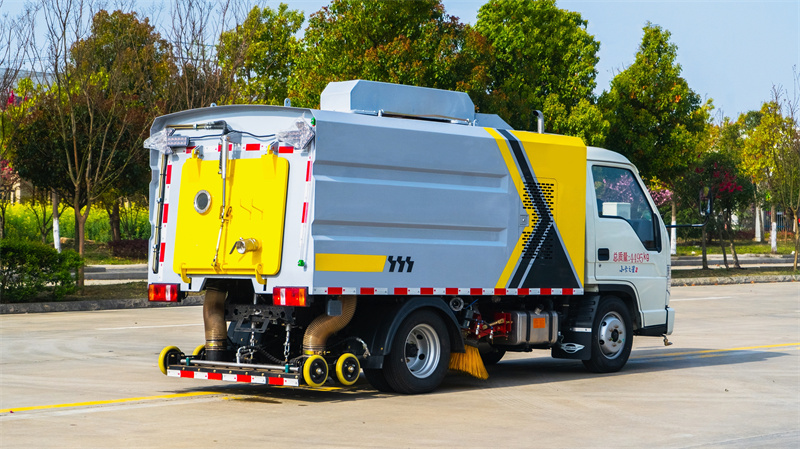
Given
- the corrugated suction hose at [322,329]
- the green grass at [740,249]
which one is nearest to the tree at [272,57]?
the green grass at [740,249]

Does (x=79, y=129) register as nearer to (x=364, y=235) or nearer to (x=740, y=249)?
(x=364, y=235)

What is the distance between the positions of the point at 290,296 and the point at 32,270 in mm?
13046

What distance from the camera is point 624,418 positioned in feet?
28.2

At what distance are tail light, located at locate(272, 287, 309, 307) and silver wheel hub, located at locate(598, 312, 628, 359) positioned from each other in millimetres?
4335

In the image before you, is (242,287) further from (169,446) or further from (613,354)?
(613,354)

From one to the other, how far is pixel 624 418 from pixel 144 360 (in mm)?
6545

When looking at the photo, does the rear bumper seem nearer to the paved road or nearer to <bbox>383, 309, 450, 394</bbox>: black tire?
the paved road

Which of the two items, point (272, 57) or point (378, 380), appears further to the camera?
point (272, 57)

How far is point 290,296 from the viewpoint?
29.2ft

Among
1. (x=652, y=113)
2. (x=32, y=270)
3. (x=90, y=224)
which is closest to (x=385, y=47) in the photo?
(x=32, y=270)

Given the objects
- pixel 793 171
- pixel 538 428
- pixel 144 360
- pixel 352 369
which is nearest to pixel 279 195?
pixel 352 369

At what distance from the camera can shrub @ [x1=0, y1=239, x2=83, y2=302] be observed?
783 inches

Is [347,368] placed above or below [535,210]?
below

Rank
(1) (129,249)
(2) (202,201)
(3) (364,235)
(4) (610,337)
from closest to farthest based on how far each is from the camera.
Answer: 1. (3) (364,235)
2. (2) (202,201)
3. (4) (610,337)
4. (1) (129,249)
